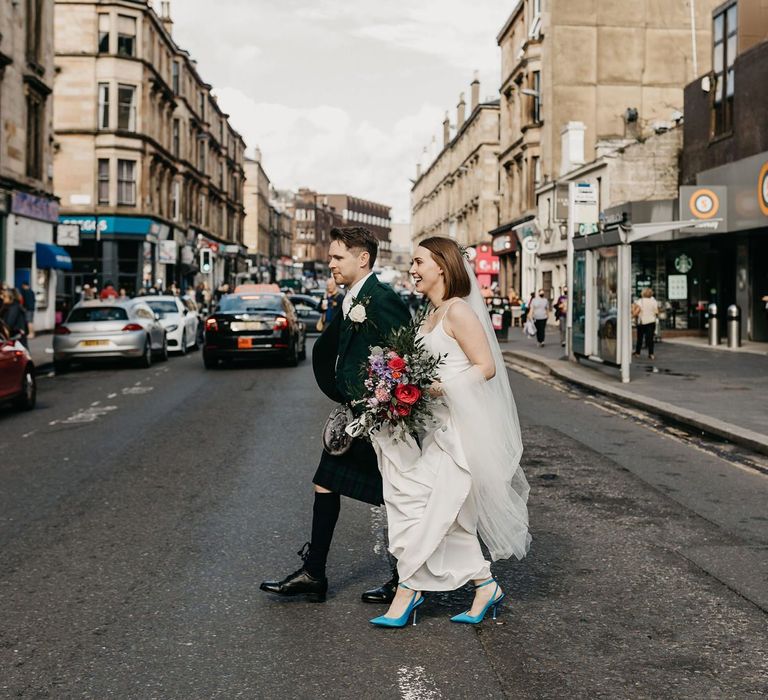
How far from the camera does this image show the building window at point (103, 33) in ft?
153

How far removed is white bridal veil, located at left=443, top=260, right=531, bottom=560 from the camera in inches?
180

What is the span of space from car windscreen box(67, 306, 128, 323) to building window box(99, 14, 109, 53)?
29527mm

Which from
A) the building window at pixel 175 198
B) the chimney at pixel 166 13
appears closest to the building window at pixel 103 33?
the building window at pixel 175 198

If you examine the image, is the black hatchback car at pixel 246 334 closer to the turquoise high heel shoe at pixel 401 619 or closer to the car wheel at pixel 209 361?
the car wheel at pixel 209 361

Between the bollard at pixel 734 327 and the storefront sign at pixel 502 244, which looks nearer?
the bollard at pixel 734 327

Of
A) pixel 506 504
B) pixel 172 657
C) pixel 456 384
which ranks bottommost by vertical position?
pixel 172 657

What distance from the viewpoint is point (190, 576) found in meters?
5.44

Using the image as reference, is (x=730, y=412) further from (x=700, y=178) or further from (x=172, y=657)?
(x=700, y=178)

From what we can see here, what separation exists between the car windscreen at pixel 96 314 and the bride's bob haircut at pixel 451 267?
17087 millimetres

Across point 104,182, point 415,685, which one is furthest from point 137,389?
point 104,182

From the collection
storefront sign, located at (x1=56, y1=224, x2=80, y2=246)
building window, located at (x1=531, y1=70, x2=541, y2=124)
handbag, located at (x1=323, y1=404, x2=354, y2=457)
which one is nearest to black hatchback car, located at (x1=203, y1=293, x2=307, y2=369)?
storefront sign, located at (x1=56, y1=224, x2=80, y2=246)

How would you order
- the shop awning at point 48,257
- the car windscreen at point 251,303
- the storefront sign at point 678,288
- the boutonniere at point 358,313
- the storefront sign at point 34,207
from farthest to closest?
the shop awning at point 48,257 → the storefront sign at point 678,288 → the storefront sign at point 34,207 → the car windscreen at point 251,303 → the boutonniere at point 358,313

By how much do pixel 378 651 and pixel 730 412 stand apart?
30.8ft

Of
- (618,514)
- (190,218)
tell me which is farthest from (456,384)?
(190,218)
